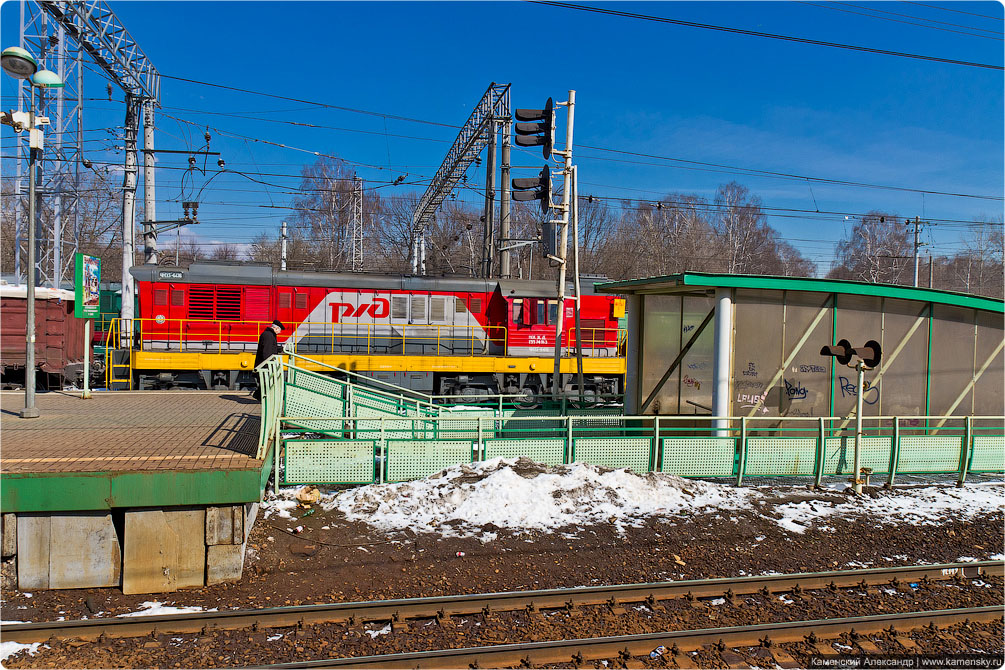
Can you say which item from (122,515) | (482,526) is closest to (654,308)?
(482,526)

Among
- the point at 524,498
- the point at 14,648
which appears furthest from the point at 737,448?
the point at 14,648

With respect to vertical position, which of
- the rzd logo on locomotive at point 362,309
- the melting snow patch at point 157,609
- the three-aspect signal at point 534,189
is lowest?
the melting snow patch at point 157,609

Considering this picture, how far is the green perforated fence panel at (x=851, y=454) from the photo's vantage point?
984 cm

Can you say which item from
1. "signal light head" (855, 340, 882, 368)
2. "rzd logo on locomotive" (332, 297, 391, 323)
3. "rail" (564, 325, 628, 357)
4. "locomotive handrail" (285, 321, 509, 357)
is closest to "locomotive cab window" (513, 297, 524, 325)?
"locomotive handrail" (285, 321, 509, 357)

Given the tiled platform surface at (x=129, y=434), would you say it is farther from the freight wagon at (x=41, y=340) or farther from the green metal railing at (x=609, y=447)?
the freight wagon at (x=41, y=340)

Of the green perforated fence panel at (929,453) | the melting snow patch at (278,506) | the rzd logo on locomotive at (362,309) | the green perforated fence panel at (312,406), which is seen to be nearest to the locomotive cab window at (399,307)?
the rzd logo on locomotive at (362,309)

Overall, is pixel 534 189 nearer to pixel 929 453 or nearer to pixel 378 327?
pixel 378 327

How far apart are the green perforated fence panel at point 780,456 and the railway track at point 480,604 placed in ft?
9.87

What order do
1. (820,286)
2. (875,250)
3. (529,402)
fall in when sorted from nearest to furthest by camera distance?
(820,286), (529,402), (875,250)

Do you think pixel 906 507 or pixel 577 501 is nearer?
pixel 577 501

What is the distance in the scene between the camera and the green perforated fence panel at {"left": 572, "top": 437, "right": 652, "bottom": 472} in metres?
9.60

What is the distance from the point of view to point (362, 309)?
57.7 ft

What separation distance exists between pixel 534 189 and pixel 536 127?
119cm

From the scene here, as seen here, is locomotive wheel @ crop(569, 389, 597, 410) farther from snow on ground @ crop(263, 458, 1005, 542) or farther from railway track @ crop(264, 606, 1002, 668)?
railway track @ crop(264, 606, 1002, 668)
